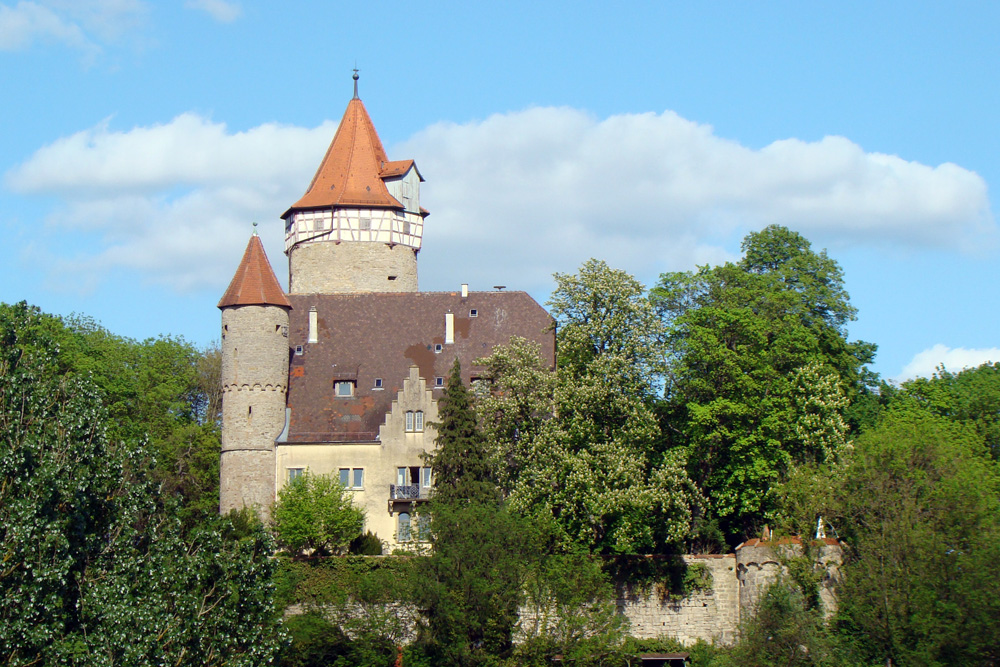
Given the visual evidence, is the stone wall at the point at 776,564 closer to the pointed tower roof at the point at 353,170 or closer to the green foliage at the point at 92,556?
the green foliage at the point at 92,556

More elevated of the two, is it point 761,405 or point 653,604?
point 761,405

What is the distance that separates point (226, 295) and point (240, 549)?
59.2 feet

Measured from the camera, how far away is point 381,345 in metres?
53.0

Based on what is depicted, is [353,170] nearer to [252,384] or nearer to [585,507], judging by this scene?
[252,384]

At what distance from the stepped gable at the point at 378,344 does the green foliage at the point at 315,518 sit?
2846mm

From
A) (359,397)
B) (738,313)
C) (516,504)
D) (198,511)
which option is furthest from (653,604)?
(198,511)

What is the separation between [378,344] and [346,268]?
881 centimetres

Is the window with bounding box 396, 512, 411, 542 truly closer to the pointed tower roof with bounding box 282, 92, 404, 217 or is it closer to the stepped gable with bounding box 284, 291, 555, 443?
the stepped gable with bounding box 284, 291, 555, 443

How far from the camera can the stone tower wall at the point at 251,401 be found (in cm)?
4953

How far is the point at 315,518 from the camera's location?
4641 cm

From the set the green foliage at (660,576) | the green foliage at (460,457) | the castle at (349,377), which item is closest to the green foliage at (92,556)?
the green foliage at (460,457)

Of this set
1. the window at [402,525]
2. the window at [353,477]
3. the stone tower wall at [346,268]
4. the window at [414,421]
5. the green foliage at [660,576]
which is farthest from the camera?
the stone tower wall at [346,268]

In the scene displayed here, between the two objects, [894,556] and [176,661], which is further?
[894,556]

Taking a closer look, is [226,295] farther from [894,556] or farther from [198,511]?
[894,556]
